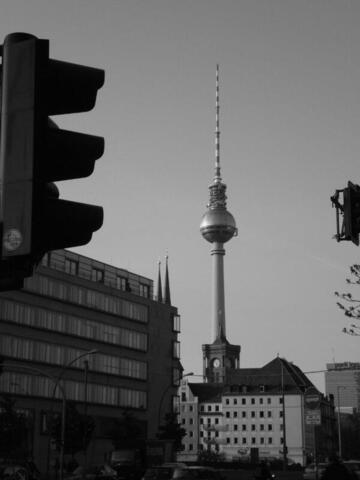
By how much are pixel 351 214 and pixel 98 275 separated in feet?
300

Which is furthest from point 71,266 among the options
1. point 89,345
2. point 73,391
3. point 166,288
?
point 166,288

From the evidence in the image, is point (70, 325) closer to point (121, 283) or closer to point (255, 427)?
point (121, 283)

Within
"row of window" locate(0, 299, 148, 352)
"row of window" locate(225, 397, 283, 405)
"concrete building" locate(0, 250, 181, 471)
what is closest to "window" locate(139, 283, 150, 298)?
"concrete building" locate(0, 250, 181, 471)

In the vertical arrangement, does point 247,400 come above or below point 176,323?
below

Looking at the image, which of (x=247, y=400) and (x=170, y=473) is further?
(x=247, y=400)

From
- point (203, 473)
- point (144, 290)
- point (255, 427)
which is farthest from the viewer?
point (255, 427)

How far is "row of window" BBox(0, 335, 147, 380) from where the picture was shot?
81688mm

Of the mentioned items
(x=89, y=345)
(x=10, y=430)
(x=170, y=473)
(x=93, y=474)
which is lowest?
(x=93, y=474)

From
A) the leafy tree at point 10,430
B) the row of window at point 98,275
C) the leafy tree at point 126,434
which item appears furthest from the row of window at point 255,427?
the leafy tree at point 10,430

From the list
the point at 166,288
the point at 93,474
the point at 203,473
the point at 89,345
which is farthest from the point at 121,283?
the point at 166,288

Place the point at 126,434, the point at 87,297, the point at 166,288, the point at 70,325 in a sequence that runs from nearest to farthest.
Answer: the point at 126,434, the point at 70,325, the point at 87,297, the point at 166,288

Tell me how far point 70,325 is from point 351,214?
81.9 metres

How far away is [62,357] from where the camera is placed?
89.0 metres

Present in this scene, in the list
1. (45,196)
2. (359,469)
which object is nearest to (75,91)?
(45,196)
